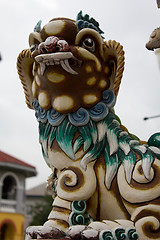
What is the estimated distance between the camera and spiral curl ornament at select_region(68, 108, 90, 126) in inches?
104

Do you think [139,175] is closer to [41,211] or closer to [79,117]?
[79,117]

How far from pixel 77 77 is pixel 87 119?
35cm

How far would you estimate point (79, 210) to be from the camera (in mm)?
2410

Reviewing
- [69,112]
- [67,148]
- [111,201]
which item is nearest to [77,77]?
[69,112]

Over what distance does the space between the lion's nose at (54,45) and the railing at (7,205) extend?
1170 cm

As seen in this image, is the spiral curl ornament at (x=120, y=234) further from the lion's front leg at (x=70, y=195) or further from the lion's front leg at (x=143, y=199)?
the lion's front leg at (x=70, y=195)

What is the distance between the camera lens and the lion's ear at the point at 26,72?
3.03 m

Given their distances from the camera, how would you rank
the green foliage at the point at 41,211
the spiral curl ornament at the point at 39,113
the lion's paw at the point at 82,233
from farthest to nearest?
the green foliage at the point at 41,211, the spiral curl ornament at the point at 39,113, the lion's paw at the point at 82,233

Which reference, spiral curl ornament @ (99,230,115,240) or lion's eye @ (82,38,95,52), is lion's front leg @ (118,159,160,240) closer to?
spiral curl ornament @ (99,230,115,240)

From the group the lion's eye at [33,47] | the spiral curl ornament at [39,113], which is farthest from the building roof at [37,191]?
the lion's eye at [33,47]

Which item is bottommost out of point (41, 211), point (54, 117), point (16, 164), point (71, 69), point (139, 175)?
point (139, 175)

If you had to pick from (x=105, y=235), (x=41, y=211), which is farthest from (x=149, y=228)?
(x=41, y=211)

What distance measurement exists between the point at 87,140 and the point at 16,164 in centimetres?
1157

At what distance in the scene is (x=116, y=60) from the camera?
9.16 ft
